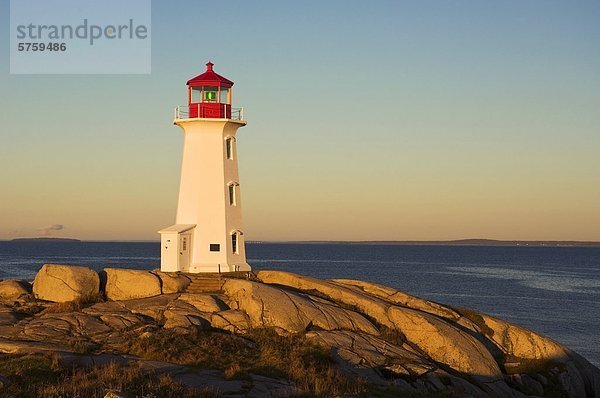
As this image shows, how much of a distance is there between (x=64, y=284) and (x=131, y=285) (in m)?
3.00

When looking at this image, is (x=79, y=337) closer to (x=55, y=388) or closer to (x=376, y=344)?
(x=55, y=388)

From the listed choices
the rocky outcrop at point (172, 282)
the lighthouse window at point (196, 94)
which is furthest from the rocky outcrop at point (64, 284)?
the lighthouse window at point (196, 94)

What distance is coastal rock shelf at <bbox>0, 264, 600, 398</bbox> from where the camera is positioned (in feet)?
82.3

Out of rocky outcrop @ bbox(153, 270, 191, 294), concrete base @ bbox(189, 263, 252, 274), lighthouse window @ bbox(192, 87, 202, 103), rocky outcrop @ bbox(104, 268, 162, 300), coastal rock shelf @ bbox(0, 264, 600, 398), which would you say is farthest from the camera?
lighthouse window @ bbox(192, 87, 202, 103)

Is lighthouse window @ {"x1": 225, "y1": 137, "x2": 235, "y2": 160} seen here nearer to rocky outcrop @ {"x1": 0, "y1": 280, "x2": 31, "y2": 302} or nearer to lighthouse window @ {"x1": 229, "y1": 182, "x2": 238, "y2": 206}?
lighthouse window @ {"x1": 229, "y1": 182, "x2": 238, "y2": 206}

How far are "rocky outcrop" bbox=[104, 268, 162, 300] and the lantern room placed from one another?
10.5 m

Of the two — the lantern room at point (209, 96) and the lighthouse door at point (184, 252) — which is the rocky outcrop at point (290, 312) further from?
the lantern room at point (209, 96)

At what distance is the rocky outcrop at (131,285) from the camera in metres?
34.5

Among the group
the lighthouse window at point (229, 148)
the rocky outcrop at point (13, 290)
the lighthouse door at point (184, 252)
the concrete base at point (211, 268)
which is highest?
the lighthouse window at point (229, 148)

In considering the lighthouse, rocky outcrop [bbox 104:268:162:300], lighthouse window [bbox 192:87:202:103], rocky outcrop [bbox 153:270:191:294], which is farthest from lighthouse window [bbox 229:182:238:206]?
rocky outcrop [bbox 104:268:162:300]

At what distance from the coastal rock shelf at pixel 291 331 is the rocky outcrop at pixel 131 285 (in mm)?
47

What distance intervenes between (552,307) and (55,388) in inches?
2487

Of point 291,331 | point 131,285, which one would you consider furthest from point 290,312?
point 131,285

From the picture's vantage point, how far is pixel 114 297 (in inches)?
1359
